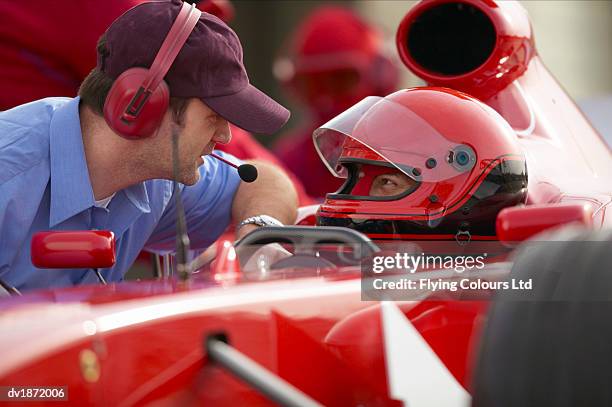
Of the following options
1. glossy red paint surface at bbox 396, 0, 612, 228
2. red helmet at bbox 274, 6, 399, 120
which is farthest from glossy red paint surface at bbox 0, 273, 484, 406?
red helmet at bbox 274, 6, 399, 120

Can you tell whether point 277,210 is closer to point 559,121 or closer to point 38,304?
point 559,121

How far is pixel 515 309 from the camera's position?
1.92 meters

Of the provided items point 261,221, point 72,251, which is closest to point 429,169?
point 261,221

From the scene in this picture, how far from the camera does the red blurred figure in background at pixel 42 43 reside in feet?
13.7

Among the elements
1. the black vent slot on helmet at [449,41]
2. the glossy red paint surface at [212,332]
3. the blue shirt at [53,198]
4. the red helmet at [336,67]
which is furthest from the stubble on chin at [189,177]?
the red helmet at [336,67]

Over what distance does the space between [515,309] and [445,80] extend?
174cm

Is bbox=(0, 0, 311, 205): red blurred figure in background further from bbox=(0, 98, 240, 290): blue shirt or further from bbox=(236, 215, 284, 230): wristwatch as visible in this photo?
bbox=(236, 215, 284, 230): wristwatch

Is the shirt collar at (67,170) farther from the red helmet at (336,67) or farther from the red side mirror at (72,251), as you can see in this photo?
the red helmet at (336,67)

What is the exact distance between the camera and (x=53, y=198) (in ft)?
9.33

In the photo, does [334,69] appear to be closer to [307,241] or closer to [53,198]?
[53,198]

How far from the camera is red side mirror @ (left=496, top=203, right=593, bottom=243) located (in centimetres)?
208

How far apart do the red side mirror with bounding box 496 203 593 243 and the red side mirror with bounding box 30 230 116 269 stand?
735mm

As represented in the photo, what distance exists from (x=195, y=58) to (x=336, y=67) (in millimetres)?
6896

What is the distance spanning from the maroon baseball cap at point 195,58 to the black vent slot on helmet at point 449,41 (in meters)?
0.82
